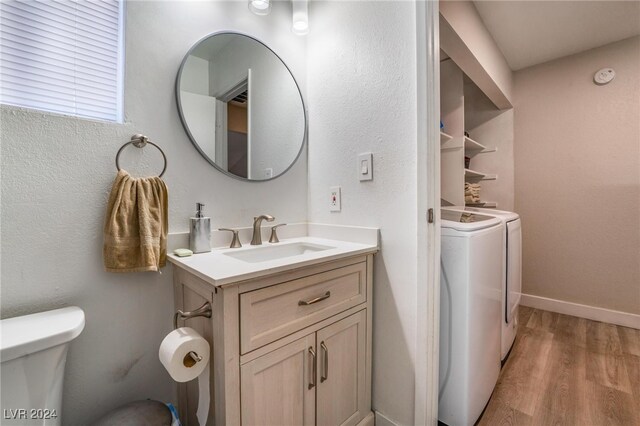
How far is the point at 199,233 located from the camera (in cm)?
114

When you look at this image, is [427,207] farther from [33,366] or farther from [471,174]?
[471,174]

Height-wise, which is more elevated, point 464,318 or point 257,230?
point 257,230

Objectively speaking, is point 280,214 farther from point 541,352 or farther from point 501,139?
point 501,139

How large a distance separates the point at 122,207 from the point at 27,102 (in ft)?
1.46

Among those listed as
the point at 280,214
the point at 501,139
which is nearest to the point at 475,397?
the point at 280,214

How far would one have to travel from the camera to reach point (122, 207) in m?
0.96

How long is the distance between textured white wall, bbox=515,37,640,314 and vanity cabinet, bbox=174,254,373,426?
8.11 feet

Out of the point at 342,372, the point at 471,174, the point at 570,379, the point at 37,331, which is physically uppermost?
the point at 471,174

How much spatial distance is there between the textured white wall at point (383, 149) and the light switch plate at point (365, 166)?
0.03 metres

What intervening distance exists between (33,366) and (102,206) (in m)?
0.51

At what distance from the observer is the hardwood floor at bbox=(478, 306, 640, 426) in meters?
1.34

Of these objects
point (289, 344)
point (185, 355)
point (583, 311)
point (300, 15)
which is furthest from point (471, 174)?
point (185, 355)

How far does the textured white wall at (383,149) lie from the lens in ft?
3.76

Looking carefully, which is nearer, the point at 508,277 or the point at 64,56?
the point at 64,56
